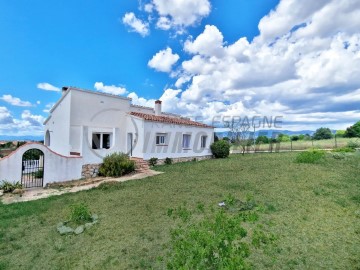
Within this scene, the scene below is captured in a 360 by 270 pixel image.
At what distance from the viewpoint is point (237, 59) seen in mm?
20625

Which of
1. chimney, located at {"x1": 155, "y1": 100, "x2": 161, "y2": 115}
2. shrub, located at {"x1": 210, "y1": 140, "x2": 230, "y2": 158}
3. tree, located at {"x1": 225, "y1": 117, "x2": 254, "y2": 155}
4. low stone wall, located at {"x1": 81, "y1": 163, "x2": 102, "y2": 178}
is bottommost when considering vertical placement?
low stone wall, located at {"x1": 81, "y1": 163, "x2": 102, "y2": 178}

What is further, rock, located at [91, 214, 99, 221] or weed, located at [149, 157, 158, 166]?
weed, located at [149, 157, 158, 166]

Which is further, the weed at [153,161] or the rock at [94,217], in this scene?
the weed at [153,161]

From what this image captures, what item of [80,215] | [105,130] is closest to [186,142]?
[105,130]

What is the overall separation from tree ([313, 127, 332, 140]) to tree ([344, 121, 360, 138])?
11.0 ft

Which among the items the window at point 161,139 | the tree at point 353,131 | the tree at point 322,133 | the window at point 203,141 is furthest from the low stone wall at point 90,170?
the tree at point 322,133

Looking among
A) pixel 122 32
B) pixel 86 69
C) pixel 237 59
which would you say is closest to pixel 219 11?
pixel 237 59

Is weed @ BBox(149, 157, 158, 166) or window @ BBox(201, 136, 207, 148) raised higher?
window @ BBox(201, 136, 207, 148)

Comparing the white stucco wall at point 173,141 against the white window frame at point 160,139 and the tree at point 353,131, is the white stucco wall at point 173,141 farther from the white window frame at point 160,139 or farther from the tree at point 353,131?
the tree at point 353,131

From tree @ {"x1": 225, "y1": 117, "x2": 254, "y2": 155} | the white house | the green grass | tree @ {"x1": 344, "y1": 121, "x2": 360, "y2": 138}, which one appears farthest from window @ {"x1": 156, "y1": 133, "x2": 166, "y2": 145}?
tree @ {"x1": 344, "y1": 121, "x2": 360, "y2": 138}

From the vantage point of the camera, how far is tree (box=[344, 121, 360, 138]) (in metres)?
48.3

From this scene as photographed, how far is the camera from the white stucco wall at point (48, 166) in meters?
12.8

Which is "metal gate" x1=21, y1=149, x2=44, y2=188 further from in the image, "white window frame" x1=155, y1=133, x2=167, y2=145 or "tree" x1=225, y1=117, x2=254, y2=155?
"tree" x1=225, y1=117, x2=254, y2=155

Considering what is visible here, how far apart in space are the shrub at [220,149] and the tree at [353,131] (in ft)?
124
